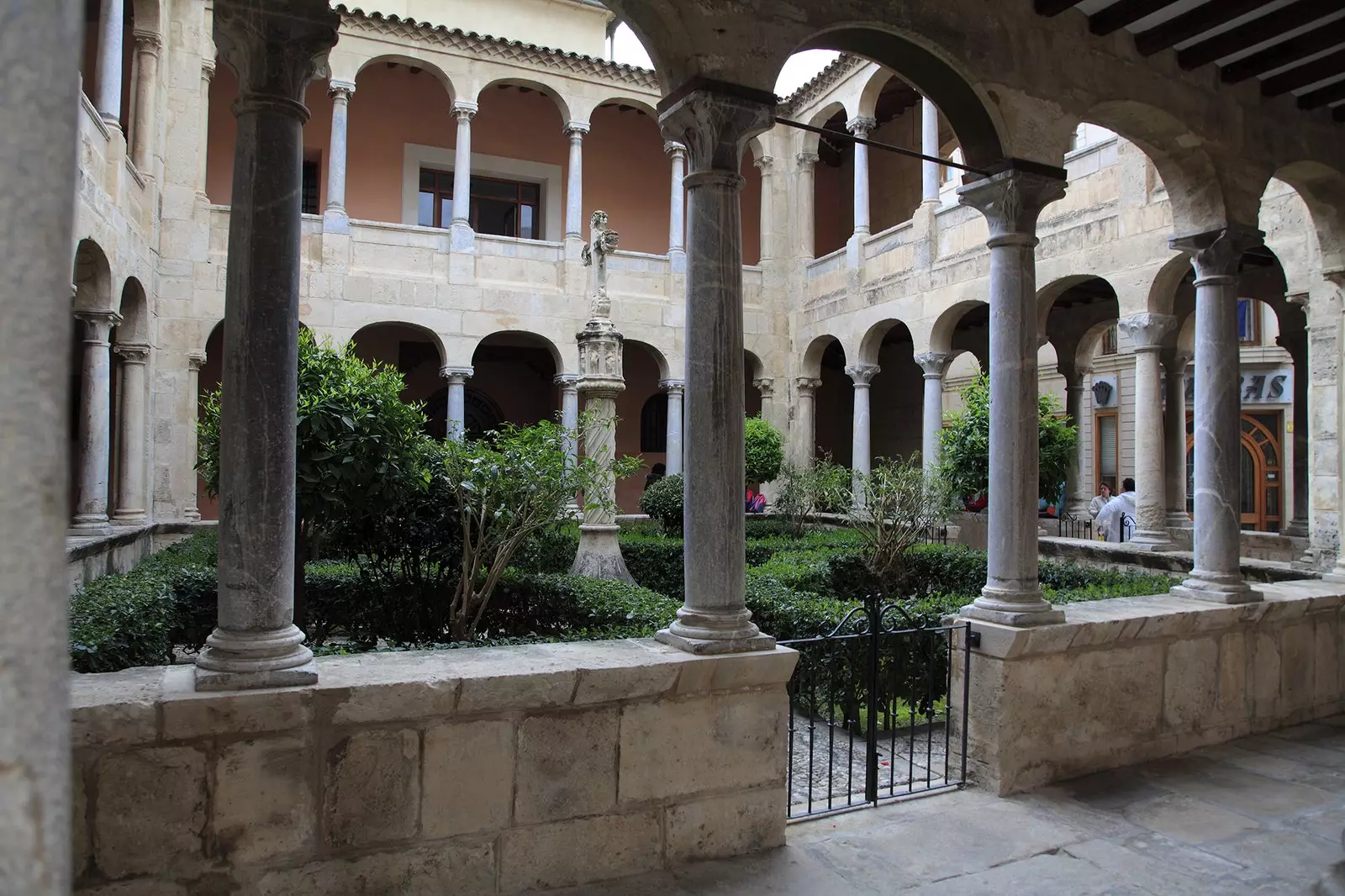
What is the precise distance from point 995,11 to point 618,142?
547 inches

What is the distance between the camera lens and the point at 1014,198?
4.43 m

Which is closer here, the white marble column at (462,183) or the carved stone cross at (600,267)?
the carved stone cross at (600,267)

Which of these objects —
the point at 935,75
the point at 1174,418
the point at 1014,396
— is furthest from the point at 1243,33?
the point at 1174,418

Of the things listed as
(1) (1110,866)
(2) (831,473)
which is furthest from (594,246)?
(1) (1110,866)

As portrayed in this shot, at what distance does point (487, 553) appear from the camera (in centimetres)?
629

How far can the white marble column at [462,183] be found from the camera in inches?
549

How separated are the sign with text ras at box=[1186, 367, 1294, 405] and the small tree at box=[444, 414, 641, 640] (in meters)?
16.0

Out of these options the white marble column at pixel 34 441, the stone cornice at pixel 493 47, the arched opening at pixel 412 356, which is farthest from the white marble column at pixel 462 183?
the white marble column at pixel 34 441

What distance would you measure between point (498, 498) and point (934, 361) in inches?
349

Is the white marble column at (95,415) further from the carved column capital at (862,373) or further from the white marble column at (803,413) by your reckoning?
the white marble column at (803,413)

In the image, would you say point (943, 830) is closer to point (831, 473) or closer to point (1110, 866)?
point (1110, 866)

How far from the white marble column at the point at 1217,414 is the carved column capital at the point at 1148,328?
544 cm

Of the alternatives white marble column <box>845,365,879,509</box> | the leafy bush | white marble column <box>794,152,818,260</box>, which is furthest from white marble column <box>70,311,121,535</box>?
white marble column <box>794,152,818,260</box>

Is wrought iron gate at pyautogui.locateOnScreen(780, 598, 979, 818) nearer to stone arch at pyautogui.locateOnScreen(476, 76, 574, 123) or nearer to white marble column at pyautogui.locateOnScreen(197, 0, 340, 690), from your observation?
white marble column at pyautogui.locateOnScreen(197, 0, 340, 690)
